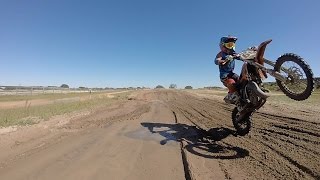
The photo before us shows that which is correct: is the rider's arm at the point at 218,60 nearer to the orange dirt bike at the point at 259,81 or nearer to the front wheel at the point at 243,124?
the orange dirt bike at the point at 259,81

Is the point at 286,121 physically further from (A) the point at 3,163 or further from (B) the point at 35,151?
(A) the point at 3,163

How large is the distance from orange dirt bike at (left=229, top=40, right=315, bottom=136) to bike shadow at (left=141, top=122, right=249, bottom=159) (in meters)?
0.78

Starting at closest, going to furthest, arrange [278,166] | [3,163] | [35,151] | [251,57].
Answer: [278,166] → [3,163] → [35,151] → [251,57]

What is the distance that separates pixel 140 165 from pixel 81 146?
250 centimetres

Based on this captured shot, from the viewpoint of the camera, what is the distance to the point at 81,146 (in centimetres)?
826

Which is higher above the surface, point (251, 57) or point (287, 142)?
point (251, 57)

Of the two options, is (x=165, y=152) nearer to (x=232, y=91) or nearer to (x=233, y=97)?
(x=233, y=97)

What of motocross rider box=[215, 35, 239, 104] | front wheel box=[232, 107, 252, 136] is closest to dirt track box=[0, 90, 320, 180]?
front wheel box=[232, 107, 252, 136]

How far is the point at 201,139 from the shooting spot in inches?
344

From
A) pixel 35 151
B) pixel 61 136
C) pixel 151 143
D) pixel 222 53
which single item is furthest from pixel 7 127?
pixel 222 53

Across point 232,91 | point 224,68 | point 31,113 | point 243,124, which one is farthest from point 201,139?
point 31,113

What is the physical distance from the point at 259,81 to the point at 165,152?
3346mm

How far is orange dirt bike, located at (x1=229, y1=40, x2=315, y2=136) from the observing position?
756cm

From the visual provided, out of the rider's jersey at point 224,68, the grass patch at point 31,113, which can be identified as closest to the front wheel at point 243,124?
the rider's jersey at point 224,68
